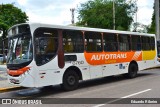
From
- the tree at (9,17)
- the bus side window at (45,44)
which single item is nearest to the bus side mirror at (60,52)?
the bus side window at (45,44)

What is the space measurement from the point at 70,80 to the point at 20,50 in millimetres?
2506

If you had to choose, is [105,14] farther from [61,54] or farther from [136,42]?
[61,54]

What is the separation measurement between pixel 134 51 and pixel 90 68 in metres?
4.31

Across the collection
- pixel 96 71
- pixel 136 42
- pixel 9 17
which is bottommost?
pixel 96 71

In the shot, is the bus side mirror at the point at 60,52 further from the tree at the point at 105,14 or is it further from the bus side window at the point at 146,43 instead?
the tree at the point at 105,14

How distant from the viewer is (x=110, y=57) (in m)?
15.4

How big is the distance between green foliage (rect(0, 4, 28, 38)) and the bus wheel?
3137 centimetres

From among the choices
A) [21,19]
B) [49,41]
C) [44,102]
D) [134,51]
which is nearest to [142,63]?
[134,51]

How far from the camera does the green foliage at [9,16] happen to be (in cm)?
4320

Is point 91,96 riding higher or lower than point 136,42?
lower

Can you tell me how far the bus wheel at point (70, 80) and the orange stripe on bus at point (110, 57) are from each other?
1.11 m

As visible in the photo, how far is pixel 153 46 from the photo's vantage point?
64.3ft

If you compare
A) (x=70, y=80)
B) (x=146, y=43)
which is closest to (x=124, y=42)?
(x=146, y=43)

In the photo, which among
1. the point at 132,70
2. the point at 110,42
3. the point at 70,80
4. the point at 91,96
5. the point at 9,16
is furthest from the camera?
the point at 9,16
